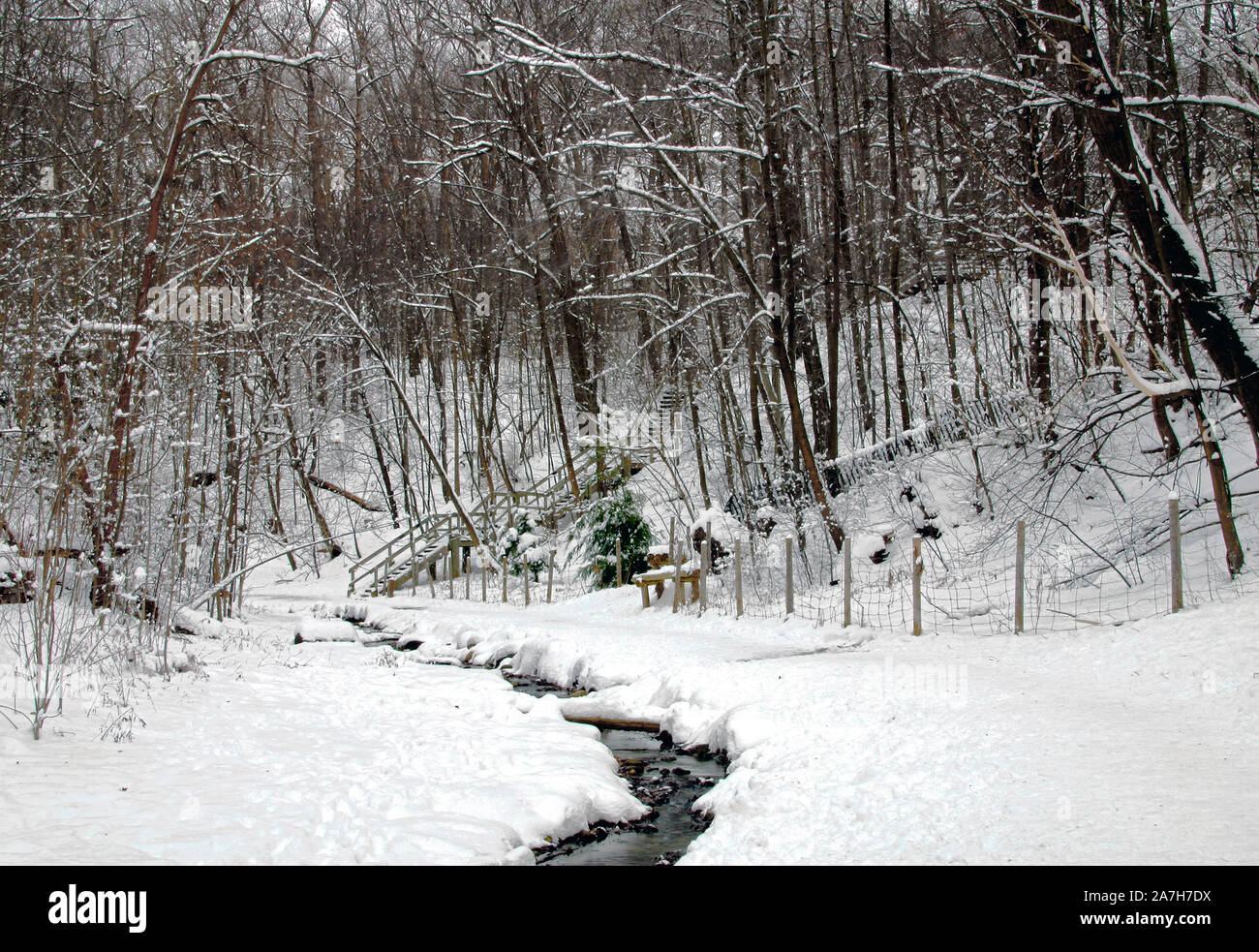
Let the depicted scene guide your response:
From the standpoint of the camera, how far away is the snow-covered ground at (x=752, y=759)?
4414 mm

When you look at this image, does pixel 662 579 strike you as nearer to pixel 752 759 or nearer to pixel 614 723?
pixel 614 723

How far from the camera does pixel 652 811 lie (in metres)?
6.21

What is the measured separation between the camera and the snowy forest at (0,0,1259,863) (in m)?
8.89

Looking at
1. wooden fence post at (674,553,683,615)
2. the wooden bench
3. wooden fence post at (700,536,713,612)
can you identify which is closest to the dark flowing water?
wooden fence post at (700,536,713,612)

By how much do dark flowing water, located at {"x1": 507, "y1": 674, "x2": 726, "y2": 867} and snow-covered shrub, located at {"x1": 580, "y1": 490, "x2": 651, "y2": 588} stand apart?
35.6 ft

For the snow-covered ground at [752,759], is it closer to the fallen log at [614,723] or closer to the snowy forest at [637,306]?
the fallen log at [614,723]

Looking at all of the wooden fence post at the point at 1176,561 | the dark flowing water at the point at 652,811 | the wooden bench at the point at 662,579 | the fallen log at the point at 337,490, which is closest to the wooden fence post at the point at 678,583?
the wooden bench at the point at 662,579

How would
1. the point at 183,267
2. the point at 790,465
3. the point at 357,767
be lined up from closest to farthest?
the point at 357,767 < the point at 183,267 < the point at 790,465

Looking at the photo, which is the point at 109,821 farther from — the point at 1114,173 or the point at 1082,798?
the point at 1114,173

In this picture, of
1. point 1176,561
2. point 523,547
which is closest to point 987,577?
point 1176,561
